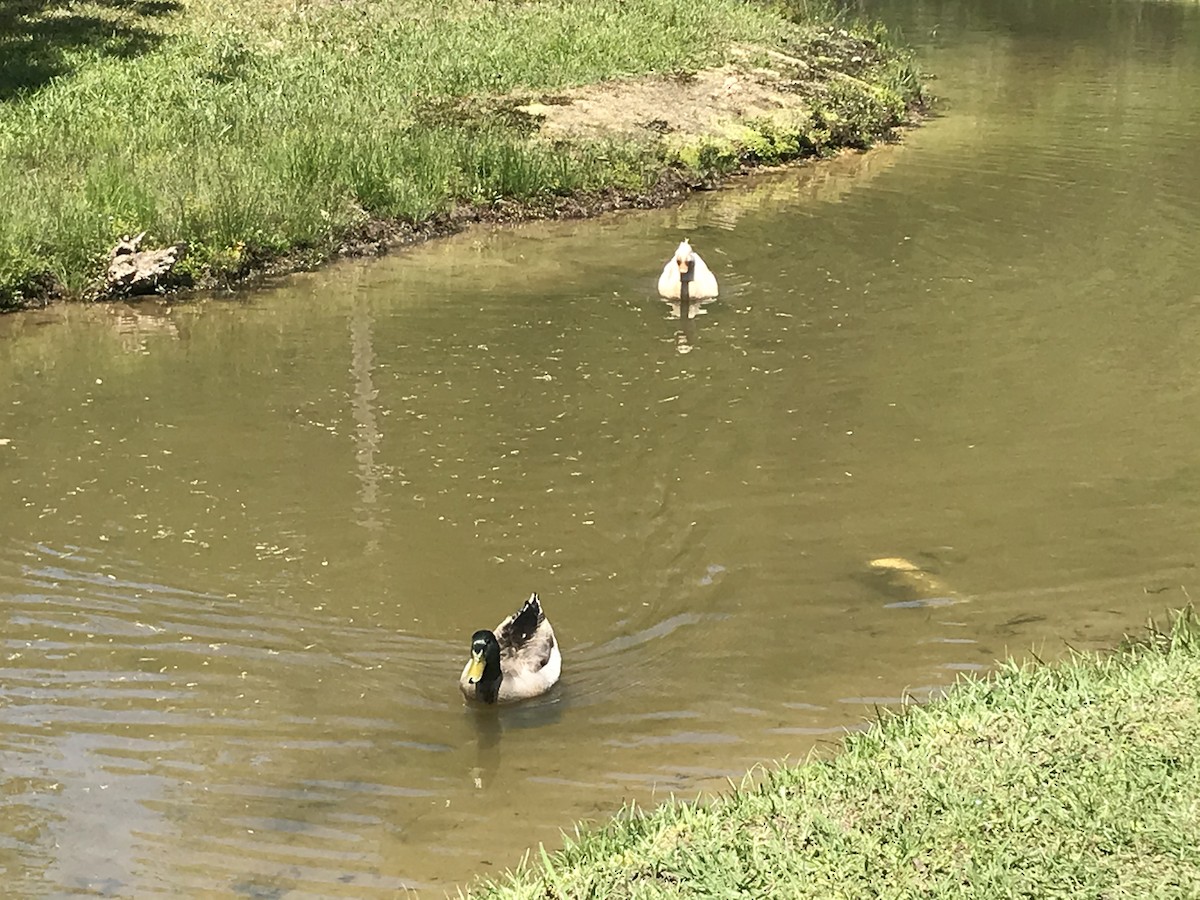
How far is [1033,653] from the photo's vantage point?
23.7ft

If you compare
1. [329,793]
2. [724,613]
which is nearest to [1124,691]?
[724,613]

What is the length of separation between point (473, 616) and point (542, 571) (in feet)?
2.06

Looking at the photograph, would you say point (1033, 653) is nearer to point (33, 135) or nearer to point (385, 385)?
point (385, 385)

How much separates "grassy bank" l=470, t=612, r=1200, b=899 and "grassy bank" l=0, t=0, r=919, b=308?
10.2 metres

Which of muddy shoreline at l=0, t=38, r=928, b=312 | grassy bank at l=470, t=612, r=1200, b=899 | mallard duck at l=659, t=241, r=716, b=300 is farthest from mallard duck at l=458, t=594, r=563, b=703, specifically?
muddy shoreline at l=0, t=38, r=928, b=312

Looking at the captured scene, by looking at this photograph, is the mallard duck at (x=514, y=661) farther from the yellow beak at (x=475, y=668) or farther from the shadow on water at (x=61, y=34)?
the shadow on water at (x=61, y=34)

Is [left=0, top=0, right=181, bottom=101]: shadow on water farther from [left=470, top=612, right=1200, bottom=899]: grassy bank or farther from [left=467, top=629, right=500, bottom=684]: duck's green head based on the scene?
[left=470, top=612, right=1200, bottom=899]: grassy bank

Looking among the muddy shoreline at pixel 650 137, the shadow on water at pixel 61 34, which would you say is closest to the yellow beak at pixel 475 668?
the muddy shoreline at pixel 650 137

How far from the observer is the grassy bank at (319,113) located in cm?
1484

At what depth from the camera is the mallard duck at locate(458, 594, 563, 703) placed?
7.14m

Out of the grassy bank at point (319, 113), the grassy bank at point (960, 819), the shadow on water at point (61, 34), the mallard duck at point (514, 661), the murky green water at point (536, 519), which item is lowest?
the murky green water at point (536, 519)

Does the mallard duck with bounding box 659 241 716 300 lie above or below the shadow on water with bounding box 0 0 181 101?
below

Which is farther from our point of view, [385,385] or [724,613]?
[385,385]

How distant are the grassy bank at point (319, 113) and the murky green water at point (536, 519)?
0.90 metres
